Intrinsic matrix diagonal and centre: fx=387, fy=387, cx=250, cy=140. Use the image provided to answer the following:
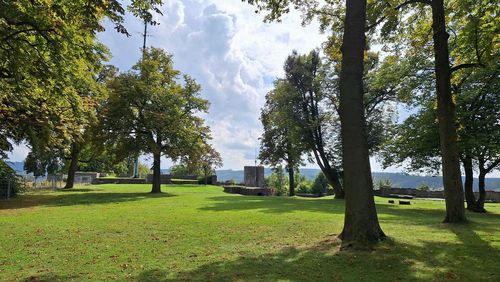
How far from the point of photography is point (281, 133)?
4266cm

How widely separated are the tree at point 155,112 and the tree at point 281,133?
642 centimetres

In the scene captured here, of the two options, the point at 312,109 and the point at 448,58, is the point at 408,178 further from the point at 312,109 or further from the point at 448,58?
the point at 448,58

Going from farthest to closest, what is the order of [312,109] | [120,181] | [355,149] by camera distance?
[120,181] → [312,109] → [355,149]

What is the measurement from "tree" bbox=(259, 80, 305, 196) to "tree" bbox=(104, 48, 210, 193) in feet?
21.1

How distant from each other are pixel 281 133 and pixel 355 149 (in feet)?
112

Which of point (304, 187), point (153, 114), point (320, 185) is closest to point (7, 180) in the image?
point (153, 114)

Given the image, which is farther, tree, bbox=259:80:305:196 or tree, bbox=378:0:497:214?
tree, bbox=259:80:305:196

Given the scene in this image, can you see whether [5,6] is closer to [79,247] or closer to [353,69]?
[79,247]

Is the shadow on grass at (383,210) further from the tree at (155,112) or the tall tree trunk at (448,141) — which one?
the tree at (155,112)

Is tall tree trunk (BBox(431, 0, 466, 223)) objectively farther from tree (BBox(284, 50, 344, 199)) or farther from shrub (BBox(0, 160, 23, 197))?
shrub (BBox(0, 160, 23, 197))

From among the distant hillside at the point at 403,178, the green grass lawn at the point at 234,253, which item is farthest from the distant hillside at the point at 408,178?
the green grass lawn at the point at 234,253

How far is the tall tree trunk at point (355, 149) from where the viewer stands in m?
8.37

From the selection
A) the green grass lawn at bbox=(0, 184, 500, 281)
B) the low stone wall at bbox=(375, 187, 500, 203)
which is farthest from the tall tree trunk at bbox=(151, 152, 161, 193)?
the low stone wall at bbox=(375, 187, 500, 203)

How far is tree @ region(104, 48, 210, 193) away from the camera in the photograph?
27547 millimetres
